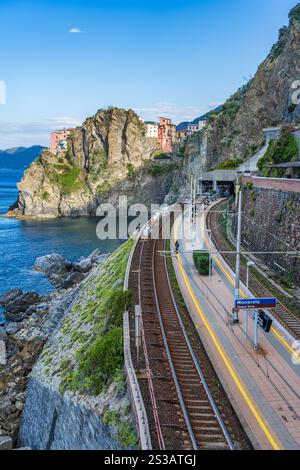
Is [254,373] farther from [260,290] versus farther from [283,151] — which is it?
[283,151]

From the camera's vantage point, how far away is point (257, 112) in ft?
265

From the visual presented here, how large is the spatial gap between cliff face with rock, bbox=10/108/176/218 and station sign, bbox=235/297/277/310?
111750 mm

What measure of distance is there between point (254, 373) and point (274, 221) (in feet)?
51.6

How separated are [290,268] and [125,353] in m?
13.4

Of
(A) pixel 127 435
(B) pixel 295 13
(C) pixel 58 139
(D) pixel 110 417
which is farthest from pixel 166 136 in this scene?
(A) pixel 127 435

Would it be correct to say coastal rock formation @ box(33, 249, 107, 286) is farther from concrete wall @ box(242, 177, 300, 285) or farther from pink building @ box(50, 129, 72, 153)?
pink building @ box(50, 129, 72, 153)

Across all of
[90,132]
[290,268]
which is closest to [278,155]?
[290,268]

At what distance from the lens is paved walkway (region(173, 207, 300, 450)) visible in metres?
11.9

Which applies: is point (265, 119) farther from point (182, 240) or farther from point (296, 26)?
point (182, 240)

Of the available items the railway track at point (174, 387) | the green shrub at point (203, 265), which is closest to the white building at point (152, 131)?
the green shrub at point (203, 265)

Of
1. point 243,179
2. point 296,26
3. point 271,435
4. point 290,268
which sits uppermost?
point 296,26

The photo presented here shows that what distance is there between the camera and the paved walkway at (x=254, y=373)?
467 inches

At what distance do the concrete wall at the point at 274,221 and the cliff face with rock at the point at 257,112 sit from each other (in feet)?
75.3
